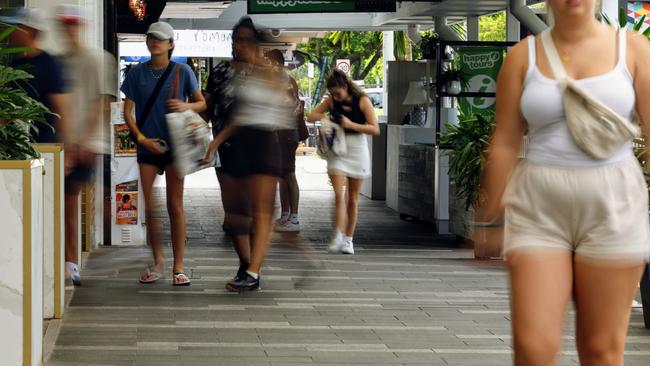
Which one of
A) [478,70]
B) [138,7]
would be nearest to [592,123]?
[478,70]

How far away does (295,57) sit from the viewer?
107 feet

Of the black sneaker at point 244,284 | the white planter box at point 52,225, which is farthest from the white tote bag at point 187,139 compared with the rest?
the white planter box at point 52,225

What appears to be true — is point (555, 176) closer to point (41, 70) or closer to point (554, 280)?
point (554, 280)

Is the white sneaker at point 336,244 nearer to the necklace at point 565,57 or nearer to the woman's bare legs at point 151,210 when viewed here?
the woman's bare legs at point 151,210

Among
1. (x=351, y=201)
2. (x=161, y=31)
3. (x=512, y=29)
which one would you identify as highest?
(x=512, y=29)

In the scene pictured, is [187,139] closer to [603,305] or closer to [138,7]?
[603,305]

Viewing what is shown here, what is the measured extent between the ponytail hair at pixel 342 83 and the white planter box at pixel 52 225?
16.5 ft

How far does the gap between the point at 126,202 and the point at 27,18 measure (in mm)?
3951

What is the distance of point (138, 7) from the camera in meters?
15.9

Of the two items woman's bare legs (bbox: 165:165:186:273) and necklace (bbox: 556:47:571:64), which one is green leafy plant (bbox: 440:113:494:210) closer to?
woman's bare legs (bbox: 165:165:186:273)

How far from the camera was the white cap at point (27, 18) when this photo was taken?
8.47 metres

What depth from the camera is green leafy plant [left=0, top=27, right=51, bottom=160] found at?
19.7ft

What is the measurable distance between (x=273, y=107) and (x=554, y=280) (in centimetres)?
522

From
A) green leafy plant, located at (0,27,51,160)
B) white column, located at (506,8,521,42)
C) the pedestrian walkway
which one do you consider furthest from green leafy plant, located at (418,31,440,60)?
green leafy plant, located at (0,27,51,160)
